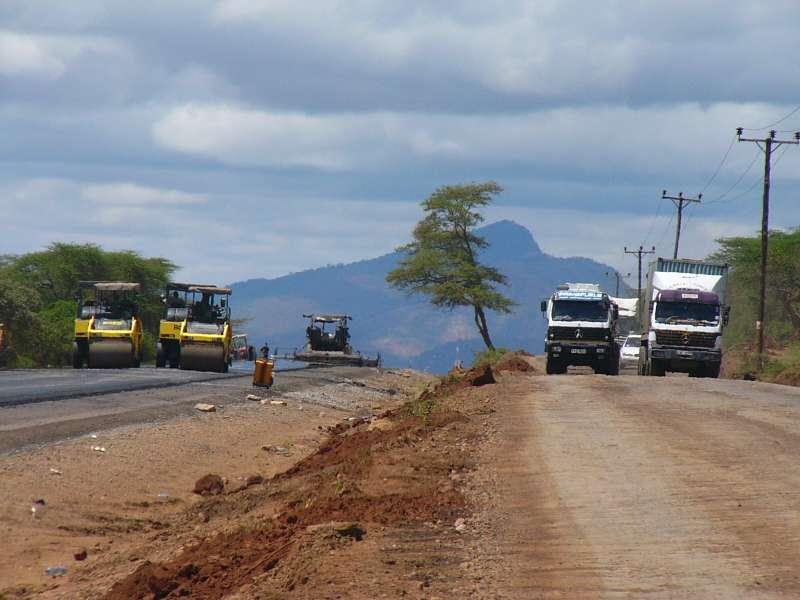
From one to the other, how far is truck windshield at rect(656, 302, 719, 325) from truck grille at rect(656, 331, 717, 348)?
1.30ft

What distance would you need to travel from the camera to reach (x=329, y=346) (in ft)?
271

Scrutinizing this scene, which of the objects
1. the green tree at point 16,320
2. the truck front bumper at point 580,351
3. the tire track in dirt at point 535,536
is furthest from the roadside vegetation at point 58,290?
the tire track in dirt at point 535,536

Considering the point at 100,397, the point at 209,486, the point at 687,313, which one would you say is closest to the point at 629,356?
the point at 687,313

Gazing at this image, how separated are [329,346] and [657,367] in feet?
131

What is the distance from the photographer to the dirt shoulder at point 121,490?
13.6 m

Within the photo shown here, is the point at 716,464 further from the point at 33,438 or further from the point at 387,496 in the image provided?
the point at 33,438

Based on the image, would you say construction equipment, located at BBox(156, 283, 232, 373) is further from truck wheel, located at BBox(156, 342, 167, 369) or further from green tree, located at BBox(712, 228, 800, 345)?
green tree, located at BBox(712, 228, 800, 345)

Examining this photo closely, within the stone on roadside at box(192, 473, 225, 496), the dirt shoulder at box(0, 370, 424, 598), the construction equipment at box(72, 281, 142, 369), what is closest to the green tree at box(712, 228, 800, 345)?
the construction equipment at box(72, 281, 142, 369)

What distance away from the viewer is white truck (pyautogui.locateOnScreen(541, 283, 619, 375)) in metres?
45.6

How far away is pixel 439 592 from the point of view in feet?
28.7

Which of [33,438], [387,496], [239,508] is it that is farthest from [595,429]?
[33,438]

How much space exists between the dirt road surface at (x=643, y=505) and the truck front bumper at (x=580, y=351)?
71.6 ft

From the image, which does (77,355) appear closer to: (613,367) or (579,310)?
(579,310)

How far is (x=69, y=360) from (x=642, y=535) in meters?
77.1
